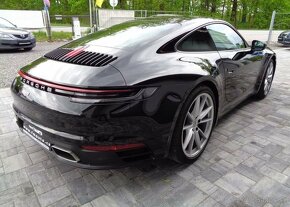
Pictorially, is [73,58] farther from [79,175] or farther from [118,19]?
[118,19]

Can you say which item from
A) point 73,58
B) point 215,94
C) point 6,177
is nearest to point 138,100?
point 73,58

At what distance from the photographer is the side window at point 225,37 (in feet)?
9.22

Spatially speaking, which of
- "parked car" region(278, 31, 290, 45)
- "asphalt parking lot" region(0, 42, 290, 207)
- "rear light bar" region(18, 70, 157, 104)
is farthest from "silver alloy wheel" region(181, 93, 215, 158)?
"parked car" region(278, 31, 290, 45)

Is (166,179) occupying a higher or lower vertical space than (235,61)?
lower

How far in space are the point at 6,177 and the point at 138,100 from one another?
1.50m

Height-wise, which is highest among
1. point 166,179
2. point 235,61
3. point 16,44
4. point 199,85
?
point 235,61

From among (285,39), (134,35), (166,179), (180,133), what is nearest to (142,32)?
(134,35)

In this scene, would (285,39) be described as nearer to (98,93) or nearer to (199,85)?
(199,85)

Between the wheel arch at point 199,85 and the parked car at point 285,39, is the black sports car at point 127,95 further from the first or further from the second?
the parked car at point 285,39

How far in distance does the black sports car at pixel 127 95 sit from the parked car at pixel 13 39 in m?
7.37

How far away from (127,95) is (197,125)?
101cm

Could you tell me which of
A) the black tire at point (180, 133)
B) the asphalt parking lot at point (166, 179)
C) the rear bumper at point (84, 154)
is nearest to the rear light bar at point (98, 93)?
the rear bumper at point (84, 154)

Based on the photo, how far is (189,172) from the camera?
2.34 meters

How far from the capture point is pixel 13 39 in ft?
28.1
